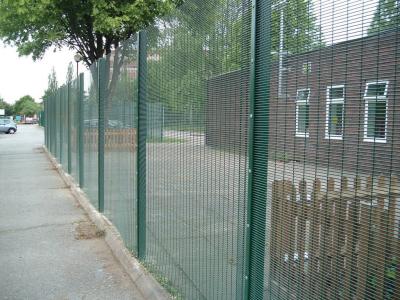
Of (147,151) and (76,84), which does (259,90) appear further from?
(76,84)

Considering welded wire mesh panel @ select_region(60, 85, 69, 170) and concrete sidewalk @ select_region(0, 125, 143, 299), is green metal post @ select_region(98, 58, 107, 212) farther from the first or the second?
welded wire mesh panel @ select_region(60, 85, 69, 170)

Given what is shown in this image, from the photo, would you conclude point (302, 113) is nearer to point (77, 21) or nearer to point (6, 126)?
point (77, 21)

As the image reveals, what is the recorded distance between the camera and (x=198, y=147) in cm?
358

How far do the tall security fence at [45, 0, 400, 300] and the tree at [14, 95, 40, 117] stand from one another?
423 feet

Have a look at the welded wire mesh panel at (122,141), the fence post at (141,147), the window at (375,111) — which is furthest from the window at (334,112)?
the welded wire mesh panel at (122,141)

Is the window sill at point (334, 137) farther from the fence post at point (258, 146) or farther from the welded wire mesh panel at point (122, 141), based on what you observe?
the welded wire mesh panel at point (122, 141)

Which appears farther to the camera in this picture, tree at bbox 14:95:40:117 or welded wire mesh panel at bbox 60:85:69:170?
tree at bbox 14:95:40:117

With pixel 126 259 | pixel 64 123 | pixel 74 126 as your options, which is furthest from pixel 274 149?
pixel 64 123

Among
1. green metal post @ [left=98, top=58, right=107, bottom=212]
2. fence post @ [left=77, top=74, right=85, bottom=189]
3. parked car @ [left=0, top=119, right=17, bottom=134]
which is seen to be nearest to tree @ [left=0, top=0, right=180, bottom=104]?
fence post @ [left=77, top=74, right=85, bottom=189]

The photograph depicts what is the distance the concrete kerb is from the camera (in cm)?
441

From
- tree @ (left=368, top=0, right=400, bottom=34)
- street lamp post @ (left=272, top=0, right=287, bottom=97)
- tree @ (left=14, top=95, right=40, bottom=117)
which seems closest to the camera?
tree @ (left=368, top=0, right=400, bottom=34)

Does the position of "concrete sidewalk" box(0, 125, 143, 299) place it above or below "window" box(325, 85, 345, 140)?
below

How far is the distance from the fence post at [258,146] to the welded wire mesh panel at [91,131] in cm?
516

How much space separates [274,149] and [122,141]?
3749 millimetres
